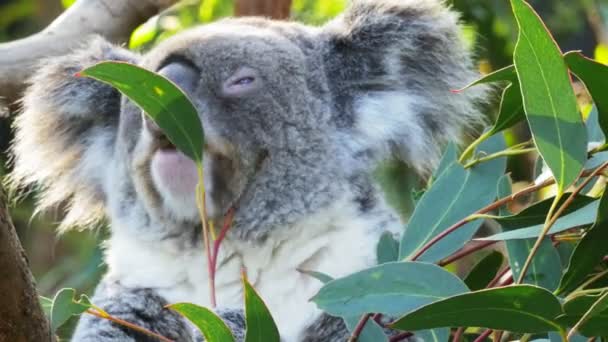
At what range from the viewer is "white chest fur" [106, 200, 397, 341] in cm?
229

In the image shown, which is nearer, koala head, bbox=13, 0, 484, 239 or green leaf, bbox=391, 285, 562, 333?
green leaf, bbox=391, 285, 562, 333

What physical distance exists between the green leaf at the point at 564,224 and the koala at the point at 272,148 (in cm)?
80

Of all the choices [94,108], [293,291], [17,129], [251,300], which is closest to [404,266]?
[251,300]

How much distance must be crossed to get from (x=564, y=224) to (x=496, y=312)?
0.75 feet

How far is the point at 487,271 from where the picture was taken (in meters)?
1.80

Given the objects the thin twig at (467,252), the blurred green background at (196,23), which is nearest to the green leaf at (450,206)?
the thin twig at (467,252)

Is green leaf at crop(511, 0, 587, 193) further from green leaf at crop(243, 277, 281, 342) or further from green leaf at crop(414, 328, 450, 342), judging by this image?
green leaf at crop(243, 277, 281, 342)

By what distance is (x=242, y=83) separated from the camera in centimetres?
238

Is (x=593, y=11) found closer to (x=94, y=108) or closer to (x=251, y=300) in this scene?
(x=94, y=108)

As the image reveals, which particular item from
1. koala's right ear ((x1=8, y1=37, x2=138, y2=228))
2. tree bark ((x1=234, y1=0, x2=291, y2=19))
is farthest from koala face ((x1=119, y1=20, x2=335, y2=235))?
tree bark ((x1=234, y1=0, x2=291, y2=19))

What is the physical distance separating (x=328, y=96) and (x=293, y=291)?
53 cm

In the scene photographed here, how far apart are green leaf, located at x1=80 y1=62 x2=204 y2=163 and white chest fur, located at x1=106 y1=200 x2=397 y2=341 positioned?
2.38ft

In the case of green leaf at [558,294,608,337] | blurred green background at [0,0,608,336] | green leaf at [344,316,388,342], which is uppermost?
green leaf at [558,294,608,337]

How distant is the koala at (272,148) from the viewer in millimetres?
2311
